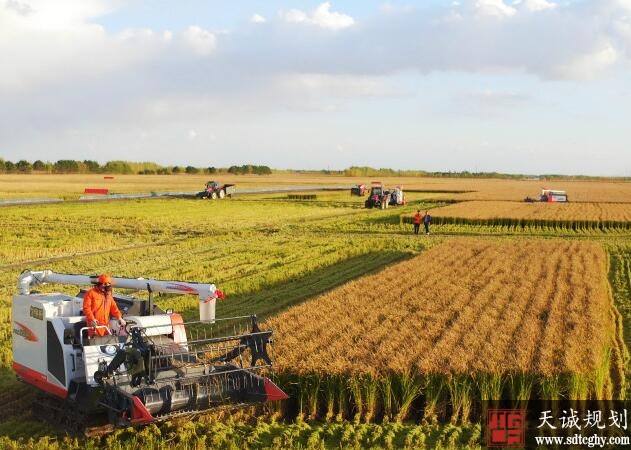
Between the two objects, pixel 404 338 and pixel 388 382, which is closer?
pixel 388 382

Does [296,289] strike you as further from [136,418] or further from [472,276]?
[136,418]

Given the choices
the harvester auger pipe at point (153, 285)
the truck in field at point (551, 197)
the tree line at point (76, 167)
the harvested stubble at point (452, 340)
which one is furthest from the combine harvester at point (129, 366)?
the tree line at point (76, 167)

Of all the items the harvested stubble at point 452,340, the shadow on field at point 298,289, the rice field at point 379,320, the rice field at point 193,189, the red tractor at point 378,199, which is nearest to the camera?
the rice field at point 379,320

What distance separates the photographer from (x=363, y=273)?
1086 inches

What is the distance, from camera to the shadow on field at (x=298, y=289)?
2055cm

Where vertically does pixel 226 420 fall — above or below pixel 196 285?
below

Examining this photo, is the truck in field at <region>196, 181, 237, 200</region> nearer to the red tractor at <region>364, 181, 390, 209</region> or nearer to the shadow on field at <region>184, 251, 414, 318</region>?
the red tractor at <region>364, 181, 390, 209</region>

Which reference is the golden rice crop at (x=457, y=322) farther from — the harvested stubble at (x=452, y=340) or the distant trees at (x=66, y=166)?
the distant trees at (x=66, y=166)

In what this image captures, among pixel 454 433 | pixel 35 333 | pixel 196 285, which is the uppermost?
pixel 196 285

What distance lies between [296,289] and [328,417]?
40.5 ft

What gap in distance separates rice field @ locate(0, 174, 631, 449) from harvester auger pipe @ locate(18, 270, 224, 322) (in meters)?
1.80

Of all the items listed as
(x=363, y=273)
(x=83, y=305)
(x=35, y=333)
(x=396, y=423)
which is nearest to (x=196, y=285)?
(x=83, y=305)

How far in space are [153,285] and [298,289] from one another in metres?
12.0

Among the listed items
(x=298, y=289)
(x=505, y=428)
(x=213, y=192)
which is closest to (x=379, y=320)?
(x=505, y=428)
